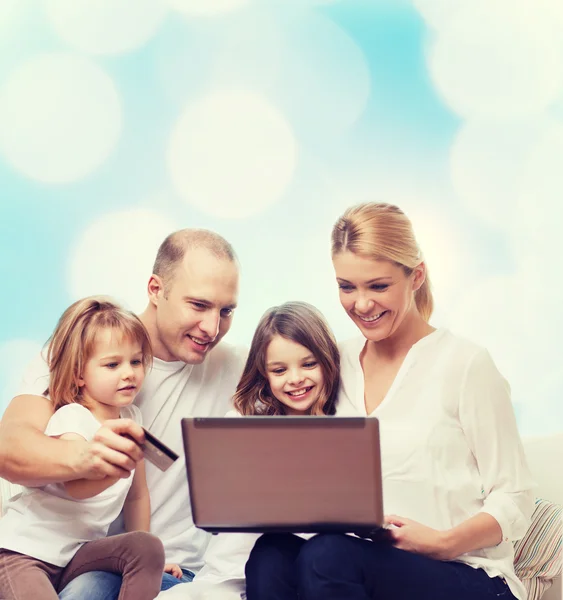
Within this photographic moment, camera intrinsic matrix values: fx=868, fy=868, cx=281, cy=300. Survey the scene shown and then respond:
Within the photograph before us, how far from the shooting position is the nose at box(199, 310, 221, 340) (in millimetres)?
2230

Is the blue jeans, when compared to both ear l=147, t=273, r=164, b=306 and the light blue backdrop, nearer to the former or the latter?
ear l=147, t=273, r=164, b=306

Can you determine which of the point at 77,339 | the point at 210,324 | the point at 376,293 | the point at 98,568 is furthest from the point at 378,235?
the point at 98,568

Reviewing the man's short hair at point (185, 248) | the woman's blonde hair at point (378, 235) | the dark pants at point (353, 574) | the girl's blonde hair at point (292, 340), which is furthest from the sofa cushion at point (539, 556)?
the man's short hair at point (185, 248)

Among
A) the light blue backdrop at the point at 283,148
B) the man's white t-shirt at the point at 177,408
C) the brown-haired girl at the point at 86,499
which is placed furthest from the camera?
the light blue backdrop at the point at 283,148

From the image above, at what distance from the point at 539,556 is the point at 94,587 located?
1.03m

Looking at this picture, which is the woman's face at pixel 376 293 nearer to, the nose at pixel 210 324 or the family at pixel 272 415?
the family at pixel 272 415

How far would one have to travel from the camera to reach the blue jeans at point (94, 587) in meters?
1.85

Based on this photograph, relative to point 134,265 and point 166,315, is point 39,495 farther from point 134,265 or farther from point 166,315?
point 134,265

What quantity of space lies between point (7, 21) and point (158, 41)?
1.76 feet

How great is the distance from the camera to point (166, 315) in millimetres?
2291

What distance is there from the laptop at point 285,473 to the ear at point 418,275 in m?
0.62

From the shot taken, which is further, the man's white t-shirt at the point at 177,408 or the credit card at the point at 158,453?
the man's white t-shirt at the point at 177,408

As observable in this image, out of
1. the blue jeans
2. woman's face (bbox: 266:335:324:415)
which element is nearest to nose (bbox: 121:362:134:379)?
woman's face (bbox: 266:335:324:415)

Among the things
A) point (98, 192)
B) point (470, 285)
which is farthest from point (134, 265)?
point (470, 285)
